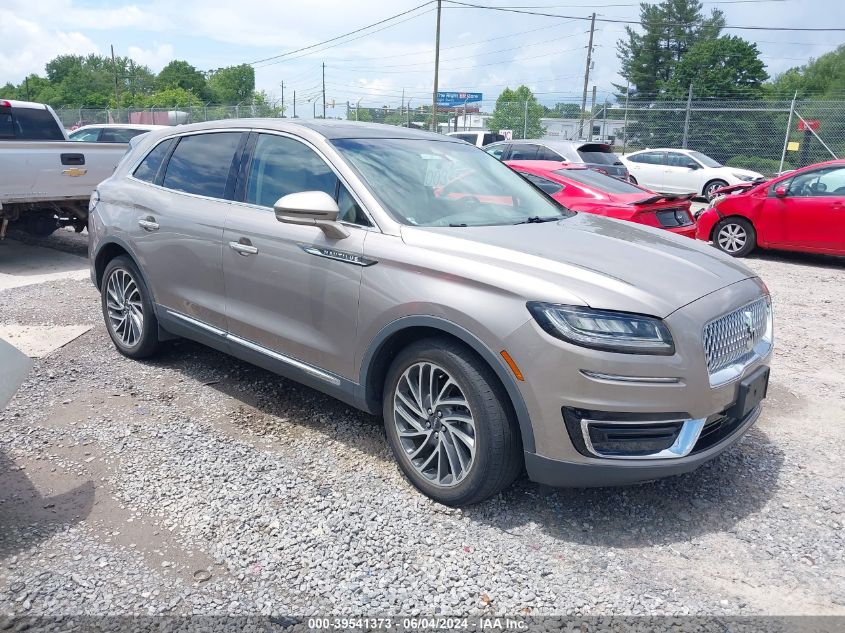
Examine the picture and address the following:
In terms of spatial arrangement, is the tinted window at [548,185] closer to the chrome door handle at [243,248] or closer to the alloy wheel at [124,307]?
the alloy wheel at [124,307]

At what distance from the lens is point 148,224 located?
479 cm

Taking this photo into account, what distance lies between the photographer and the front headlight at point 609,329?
2.80m

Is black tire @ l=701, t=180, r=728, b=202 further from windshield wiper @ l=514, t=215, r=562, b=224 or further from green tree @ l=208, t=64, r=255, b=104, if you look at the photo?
green tree @ l=208, t=64, r=255, b=104

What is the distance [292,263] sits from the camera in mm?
3785

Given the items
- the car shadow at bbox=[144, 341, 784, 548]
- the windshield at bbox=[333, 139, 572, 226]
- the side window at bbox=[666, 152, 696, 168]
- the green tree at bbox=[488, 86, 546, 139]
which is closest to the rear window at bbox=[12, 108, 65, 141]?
the car shadow at bbox=[144, 341, 784, 548]

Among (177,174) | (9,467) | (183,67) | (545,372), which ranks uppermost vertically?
(183,67)

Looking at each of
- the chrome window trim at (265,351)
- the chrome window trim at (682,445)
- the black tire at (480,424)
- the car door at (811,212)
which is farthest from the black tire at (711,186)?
the black tire at (480,424)

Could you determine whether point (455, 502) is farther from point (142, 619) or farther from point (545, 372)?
point (142, 619)

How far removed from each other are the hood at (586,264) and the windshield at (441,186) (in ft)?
0.66

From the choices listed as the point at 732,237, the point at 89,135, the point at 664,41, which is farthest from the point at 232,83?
the point at 732,237

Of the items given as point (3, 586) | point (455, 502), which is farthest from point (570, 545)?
point (3, 586)

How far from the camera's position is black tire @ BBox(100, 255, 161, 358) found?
497cm

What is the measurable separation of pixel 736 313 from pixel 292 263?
2244 mm

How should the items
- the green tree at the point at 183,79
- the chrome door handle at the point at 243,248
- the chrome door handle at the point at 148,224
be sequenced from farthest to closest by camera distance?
the green tree at the point at 183,79 → the chrome door handle at the point at 148,224 → the chrome door handle at the point at 243,248
